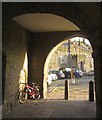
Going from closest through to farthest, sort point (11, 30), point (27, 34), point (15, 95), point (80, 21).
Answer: point (80, 21), point (11, 30), point (15, 95), point (27, 34)

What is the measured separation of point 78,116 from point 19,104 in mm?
3743

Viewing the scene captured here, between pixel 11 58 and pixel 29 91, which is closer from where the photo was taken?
pixel 11 58

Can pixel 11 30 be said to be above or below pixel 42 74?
above

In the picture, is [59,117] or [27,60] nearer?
[59,117]

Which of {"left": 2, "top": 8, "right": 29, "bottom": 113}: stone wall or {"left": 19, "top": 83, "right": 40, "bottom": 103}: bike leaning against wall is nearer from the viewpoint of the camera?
{"left": 2, "top": 8, "right": 29, "bottom": 113}: stone wall

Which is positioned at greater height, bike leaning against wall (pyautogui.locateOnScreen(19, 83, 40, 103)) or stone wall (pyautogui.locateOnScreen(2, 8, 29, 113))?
stone wall (pyautogui.locateOnScreen(2, 8, 29, 113))

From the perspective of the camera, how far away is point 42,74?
1507cm

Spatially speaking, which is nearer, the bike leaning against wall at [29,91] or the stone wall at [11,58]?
the stone wall at [11,58]

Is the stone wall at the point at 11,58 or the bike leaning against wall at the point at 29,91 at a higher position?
the stone wall at the point at 11,58

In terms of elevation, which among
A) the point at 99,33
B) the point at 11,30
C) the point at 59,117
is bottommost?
the point at 59,117

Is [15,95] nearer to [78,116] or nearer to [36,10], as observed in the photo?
[78,116]

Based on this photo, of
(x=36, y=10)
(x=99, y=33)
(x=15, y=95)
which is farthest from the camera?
(x=15, y=95)

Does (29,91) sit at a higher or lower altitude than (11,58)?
lower

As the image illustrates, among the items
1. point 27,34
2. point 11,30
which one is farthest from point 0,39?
A: point 27,34
